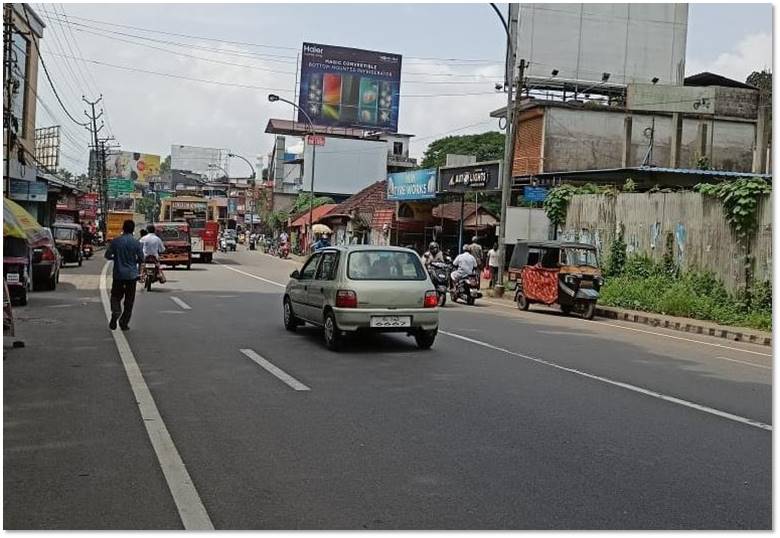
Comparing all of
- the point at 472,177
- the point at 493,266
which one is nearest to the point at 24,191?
the point at 472,177

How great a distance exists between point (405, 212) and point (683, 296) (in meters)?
24.0

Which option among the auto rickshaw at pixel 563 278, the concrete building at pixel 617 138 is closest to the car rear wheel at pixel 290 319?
the auto rickshaw at pixel 563 278

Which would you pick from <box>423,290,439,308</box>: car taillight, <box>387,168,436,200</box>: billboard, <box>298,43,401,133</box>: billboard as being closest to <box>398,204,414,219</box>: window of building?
<box>387,168,436,200</box>: billboard

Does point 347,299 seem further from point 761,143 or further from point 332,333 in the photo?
point 761,143

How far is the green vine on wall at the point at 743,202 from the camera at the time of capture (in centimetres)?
1928

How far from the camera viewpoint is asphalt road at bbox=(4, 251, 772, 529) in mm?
5184

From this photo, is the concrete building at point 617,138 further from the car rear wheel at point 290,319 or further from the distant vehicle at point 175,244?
the car rear wheel at point 290,319

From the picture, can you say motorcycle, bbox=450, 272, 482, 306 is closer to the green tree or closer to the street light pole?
the street light pole

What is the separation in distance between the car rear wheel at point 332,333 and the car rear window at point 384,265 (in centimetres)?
67

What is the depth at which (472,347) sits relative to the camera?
12914 millimetres

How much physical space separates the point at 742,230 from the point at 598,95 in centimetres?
2302

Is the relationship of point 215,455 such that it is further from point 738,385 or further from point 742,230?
point 742,230

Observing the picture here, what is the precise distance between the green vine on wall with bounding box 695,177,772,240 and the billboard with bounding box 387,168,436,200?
18414 millimetres

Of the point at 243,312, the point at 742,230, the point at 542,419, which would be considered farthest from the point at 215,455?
Answer: the point at 742,230
